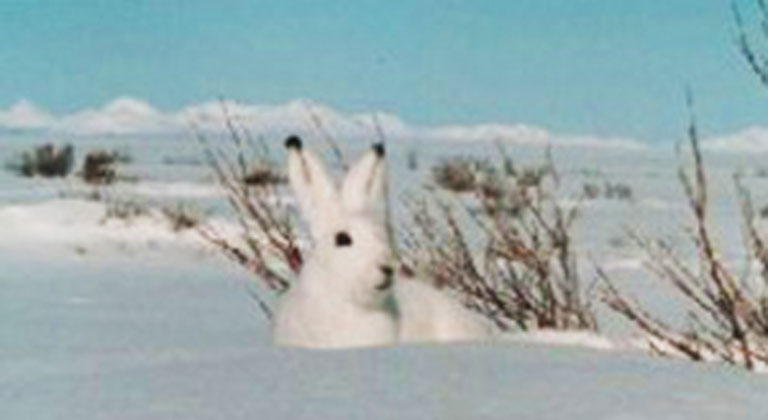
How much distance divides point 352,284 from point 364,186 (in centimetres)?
32

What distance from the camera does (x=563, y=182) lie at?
30.5 metres

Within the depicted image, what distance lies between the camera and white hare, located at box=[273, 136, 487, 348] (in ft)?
13.1

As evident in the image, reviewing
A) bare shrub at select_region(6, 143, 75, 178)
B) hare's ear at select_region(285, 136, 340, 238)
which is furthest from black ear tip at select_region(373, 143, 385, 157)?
bare shrub at select_region(6, 143, 75, 178)

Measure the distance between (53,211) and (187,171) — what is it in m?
16.1

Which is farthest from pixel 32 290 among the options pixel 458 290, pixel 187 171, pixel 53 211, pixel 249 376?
pixel 187 171

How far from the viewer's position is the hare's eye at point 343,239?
159 inches

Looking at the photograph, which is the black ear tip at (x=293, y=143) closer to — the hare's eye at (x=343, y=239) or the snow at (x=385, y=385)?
the hare's eye at (x=343, y=239)

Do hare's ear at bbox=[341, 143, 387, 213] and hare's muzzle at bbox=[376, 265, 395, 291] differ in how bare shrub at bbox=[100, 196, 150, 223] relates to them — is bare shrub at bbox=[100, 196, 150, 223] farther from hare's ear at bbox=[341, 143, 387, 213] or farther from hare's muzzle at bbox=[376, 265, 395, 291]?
hare's muzzle at bbox=[376, 265, 395, 291]

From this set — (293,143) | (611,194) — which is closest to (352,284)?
(293,143)

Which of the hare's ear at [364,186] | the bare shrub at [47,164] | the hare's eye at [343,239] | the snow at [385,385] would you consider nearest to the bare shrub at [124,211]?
the hare's ear at [364,186]

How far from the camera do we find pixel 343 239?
4.05 m

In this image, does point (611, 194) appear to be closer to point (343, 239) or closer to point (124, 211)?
point (124, 211)

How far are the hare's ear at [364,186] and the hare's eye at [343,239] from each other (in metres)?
0.11

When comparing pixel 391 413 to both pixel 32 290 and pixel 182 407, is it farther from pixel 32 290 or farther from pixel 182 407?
pixel 32 290
